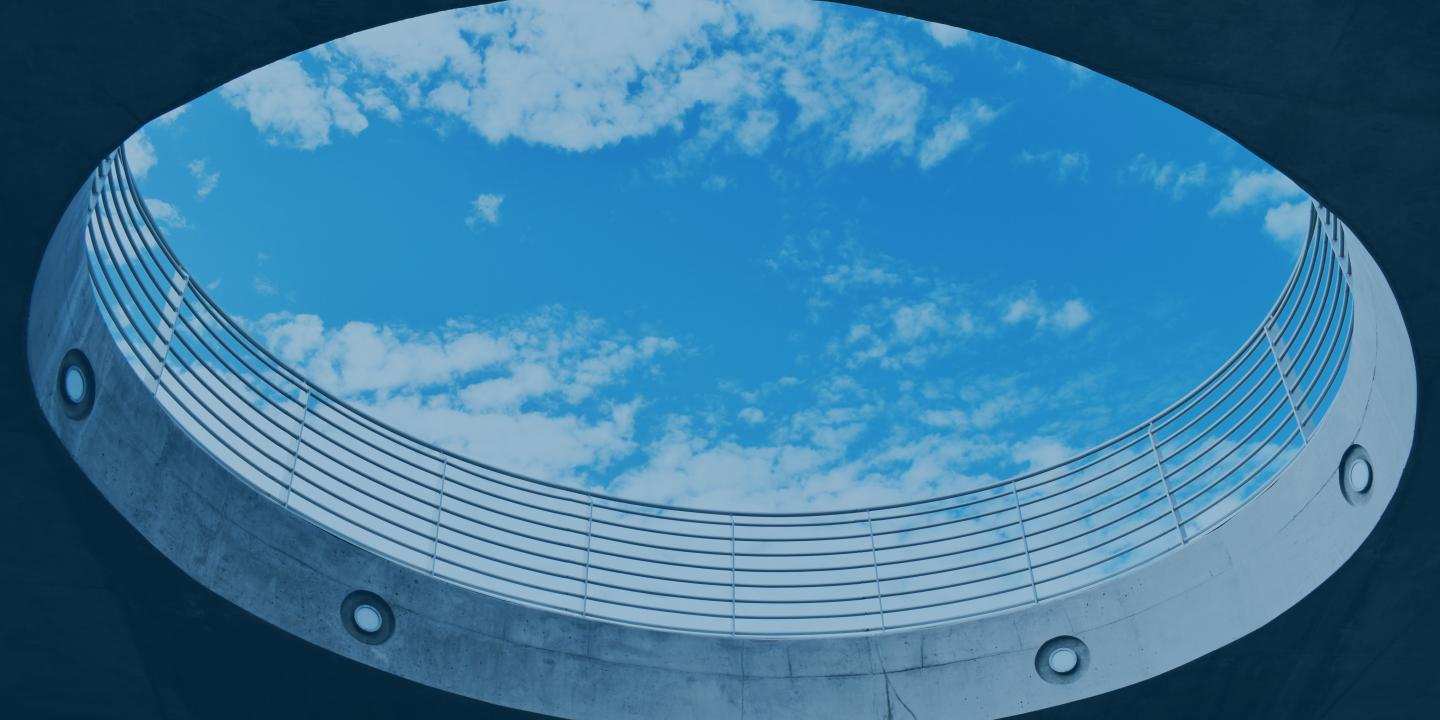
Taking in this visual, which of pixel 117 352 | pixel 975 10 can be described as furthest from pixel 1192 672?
pixel 117 352

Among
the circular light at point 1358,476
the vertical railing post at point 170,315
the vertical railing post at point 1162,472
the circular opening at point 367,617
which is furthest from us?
the vertical railing post at point 1162,472

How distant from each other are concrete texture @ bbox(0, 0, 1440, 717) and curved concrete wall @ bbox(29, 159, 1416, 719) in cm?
22

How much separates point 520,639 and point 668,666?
5.64 ft

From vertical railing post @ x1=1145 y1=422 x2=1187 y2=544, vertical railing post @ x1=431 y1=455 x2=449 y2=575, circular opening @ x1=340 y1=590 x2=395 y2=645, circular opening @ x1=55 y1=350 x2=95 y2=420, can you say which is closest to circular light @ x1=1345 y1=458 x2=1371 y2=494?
vertical railing post @ x1=1145 y1=422 x2=1187 y2=544

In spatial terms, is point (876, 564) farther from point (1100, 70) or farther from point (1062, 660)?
point (1100, 70)

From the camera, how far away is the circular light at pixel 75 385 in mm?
10281

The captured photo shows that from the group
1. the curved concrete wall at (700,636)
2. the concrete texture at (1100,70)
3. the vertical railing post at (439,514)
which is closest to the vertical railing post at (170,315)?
the curved concrete wall at (700,636)

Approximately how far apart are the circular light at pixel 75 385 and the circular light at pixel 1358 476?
1149 cm

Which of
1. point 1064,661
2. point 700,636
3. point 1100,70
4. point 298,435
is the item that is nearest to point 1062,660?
point 1064,661

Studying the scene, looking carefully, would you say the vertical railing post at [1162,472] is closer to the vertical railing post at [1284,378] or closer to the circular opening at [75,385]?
the vertical railing post at [1284,378]

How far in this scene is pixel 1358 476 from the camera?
1120 centimetres

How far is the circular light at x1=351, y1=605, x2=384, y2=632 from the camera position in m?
12.3

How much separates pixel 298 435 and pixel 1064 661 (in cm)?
856

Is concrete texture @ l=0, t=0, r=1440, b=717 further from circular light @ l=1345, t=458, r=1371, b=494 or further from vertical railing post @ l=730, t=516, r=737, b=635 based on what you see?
vertical railing post @ l=730, t=516, r=737, b=635
